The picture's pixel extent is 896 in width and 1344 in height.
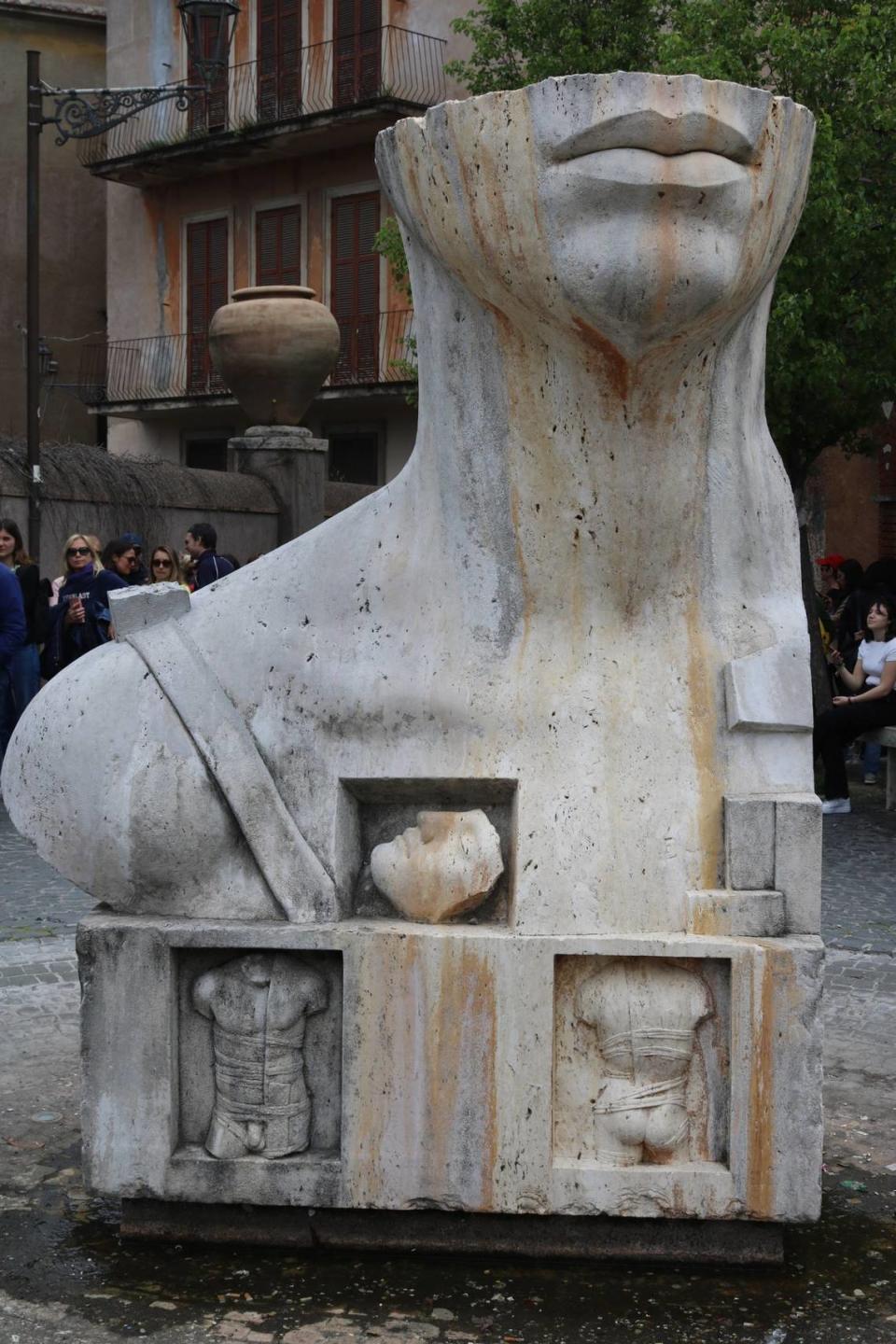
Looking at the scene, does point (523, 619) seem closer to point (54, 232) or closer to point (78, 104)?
point (78, 104)

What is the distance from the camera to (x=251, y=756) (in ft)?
11.2

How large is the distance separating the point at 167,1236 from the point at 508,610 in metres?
1.38

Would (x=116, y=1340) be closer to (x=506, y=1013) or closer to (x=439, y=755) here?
(x=506, y=1013)

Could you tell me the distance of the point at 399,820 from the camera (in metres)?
3.46

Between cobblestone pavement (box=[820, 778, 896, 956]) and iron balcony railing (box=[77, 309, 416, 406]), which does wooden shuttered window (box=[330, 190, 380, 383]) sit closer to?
iron balcony railing (box=[77, 309, 416, 406])

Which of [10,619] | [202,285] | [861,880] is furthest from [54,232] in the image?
[861,880]

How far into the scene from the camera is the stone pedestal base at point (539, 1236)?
3.34 meters

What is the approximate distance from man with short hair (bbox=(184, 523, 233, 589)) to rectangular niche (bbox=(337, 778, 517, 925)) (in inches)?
243

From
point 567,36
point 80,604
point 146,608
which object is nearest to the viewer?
point 146,608

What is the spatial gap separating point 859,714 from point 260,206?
1594 cm

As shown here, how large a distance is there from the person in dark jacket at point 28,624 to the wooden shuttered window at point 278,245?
14.5 m

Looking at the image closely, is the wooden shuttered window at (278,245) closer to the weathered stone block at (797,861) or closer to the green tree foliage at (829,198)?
the green tree foliage at (829,198)

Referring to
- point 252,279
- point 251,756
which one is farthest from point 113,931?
point 252,279

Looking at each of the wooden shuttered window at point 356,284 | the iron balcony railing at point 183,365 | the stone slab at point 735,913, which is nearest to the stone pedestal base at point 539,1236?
the stone slab at point 735,913
